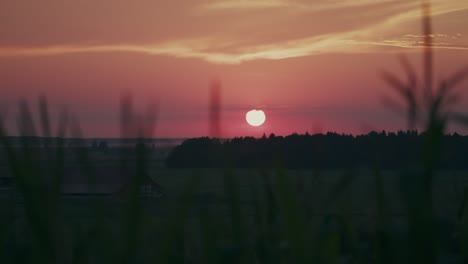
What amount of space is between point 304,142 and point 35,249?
0.68 m

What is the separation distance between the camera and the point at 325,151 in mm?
917

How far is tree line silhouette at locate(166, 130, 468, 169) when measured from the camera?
654 mm

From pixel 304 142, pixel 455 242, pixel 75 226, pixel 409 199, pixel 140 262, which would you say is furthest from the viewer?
pixel 304 142

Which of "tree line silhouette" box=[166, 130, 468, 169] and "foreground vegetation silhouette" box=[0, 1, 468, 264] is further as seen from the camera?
"tree line silhouette" box=[166, 130, 468, 169]

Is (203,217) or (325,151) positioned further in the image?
(325,151)

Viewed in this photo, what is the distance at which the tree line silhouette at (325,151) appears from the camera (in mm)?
654

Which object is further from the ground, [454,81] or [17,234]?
[454,81]

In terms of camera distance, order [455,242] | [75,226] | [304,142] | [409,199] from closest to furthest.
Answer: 1. [409,199]
2. [75,226]
3. [455,242]
4. [304,142]

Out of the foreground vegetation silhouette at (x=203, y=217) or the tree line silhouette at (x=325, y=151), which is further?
the tree line silhouette at (x=325, y=151)

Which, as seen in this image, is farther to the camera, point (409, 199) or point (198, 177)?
point (198, 177)

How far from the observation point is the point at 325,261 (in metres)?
0.52

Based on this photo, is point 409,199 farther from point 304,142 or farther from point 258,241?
point 304,142

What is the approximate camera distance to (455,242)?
33.1 inches

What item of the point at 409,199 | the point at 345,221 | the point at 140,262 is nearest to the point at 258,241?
the point at 345,221
